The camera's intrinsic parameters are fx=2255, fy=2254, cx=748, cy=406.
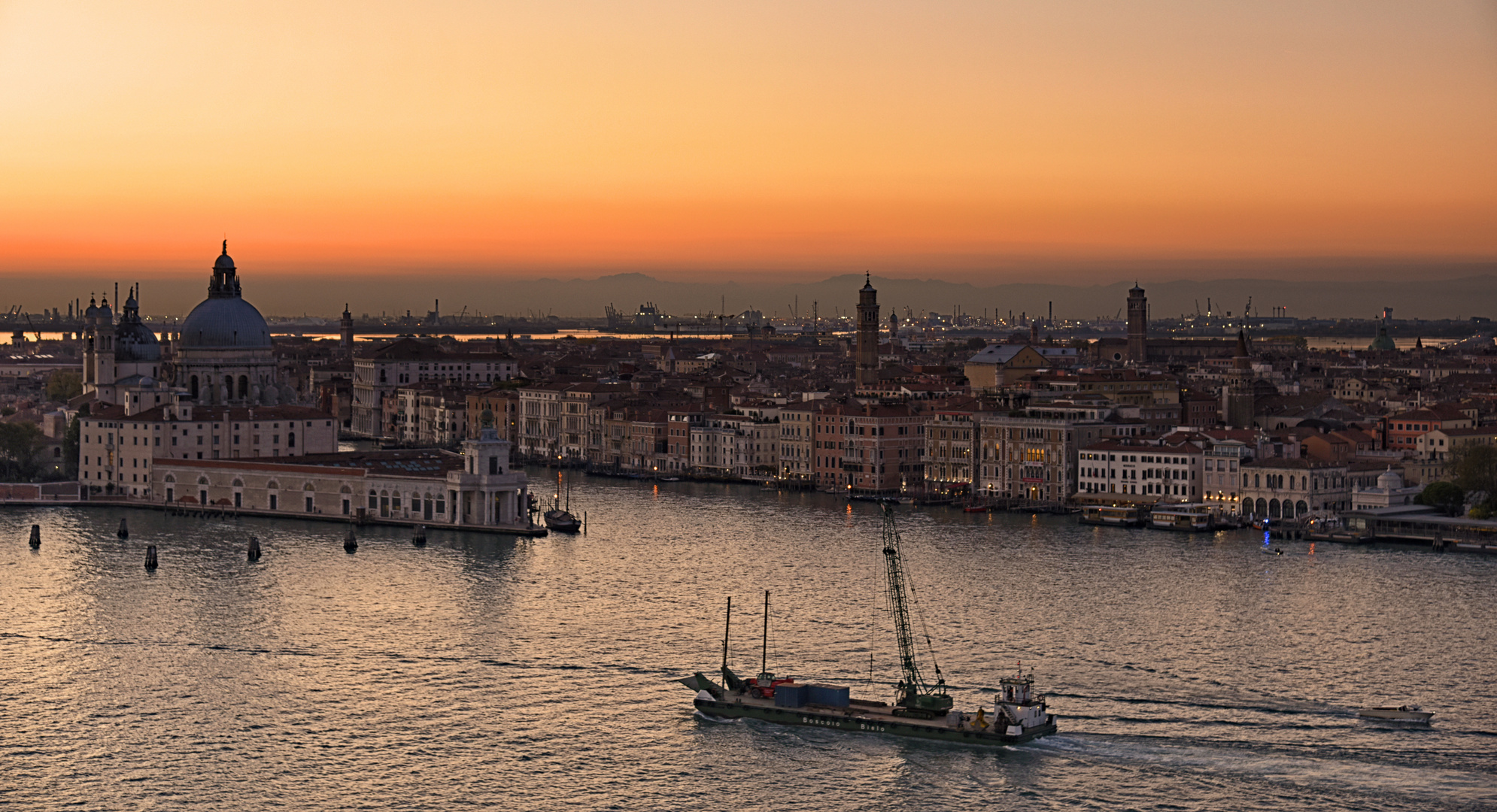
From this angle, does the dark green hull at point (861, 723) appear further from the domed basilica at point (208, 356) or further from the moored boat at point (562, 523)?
the domed basilica at point (208, 356)

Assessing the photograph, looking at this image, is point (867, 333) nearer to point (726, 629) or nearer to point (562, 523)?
point (562, 523)

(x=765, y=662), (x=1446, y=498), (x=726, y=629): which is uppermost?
(x=1446, y=498)

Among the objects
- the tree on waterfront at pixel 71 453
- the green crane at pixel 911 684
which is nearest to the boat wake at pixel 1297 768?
the green crane at pixel 911 684

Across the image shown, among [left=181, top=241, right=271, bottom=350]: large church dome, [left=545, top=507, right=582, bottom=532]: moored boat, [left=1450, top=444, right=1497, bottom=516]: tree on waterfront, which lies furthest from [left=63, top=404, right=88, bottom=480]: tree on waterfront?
[left=1450, top=444, right=1497, bottom=516]: tree on waterfront

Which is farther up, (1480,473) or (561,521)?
(1480,473)

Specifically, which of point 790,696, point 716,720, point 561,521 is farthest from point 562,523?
point 790,696

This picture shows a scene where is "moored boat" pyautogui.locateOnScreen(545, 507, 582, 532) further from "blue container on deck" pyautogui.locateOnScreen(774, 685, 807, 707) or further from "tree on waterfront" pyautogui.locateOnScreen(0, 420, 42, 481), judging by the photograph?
"blue container on deck" pyautogui.locateOnScreen(774, 685, 807, 707)

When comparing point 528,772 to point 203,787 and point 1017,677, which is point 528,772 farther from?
point 1017,677

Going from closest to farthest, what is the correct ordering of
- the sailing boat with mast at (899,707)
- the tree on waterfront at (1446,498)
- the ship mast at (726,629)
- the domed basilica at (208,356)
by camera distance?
1. the sailing boat with mast at (899,707)
2. the ship mast at (726,629)
3. the tree on waterfront at (1446,498)
4. the domed basilica at (208,356)
